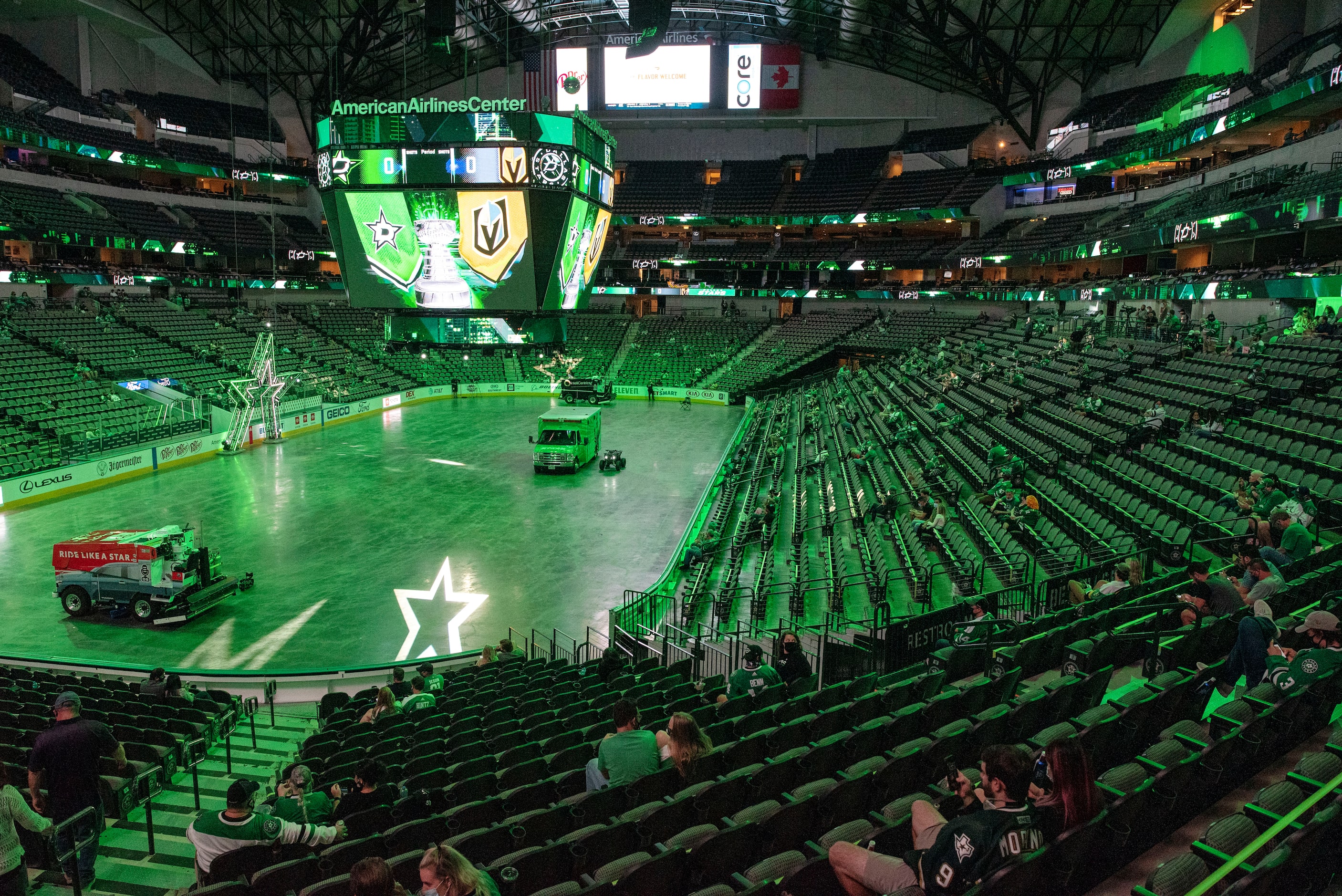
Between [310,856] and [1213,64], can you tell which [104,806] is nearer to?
[310,856]

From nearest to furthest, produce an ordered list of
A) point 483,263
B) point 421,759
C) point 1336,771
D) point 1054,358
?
1. point 1336,771
2. point 421,759
3. point 483,263
4. point 1054,358

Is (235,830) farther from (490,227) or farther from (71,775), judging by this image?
(490,227)

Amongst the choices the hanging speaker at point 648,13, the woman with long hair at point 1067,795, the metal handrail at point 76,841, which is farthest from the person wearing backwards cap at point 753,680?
the hanging speaker at point 648,13

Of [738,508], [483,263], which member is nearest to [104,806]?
[738,508]

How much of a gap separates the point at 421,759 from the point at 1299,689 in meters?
7.14

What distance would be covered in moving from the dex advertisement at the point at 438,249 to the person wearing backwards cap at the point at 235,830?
21090 mm

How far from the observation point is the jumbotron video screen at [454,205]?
24.5 metres

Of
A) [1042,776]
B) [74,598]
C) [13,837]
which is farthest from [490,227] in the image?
[1042,776]

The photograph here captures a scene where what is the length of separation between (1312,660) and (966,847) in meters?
3.70

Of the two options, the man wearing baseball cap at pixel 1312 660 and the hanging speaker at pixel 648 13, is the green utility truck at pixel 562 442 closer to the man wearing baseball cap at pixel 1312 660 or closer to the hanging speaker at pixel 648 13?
the hanging speaker at pixel 648 13

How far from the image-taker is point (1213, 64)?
44656 mm

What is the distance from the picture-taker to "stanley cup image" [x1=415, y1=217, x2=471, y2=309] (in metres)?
25.2

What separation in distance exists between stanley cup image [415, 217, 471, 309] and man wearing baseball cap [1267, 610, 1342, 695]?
2286 centimetres

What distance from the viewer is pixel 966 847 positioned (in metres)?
4.16
